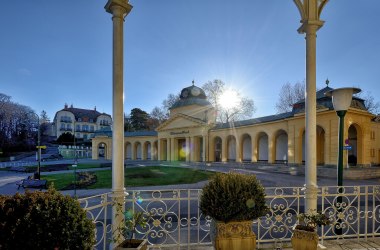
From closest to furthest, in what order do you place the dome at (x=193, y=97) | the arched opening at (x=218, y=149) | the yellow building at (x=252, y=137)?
the yellow building at (x=252, y=137) < the arched opening at (x=218, y=149) < the dome at (x=193, y=97)

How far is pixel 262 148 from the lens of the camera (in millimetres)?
34062

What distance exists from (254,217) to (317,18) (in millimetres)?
4471

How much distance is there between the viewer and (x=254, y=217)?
4141 mm

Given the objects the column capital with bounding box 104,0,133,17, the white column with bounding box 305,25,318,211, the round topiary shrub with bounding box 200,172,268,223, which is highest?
the column capital with bounding box 104,0,133,17

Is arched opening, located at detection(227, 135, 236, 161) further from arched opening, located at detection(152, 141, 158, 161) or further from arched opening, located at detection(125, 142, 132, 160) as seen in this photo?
arched opening, located at detection(125, 142, 132, 160)

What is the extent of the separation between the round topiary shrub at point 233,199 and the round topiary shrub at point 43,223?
1.95 m

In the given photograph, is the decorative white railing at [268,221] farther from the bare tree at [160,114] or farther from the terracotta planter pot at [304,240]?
the bare tree at [160,114]

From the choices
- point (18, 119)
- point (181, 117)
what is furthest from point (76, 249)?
point (18, 119)

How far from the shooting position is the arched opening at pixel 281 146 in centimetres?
3073

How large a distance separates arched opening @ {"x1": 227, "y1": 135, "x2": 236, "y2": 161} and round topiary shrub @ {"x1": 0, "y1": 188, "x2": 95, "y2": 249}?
3510 cm

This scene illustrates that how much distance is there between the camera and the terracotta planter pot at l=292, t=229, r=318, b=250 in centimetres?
409

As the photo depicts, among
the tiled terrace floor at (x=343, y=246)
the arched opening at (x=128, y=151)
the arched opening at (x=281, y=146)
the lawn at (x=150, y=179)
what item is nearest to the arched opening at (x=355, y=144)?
the arched opening at (x=281, y=146)

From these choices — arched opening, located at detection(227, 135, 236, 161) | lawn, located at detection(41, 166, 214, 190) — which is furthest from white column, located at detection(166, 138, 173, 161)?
lawn, located at detection(41, 166, 214, 190)

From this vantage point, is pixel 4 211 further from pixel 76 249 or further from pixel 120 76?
pixel 120 76
